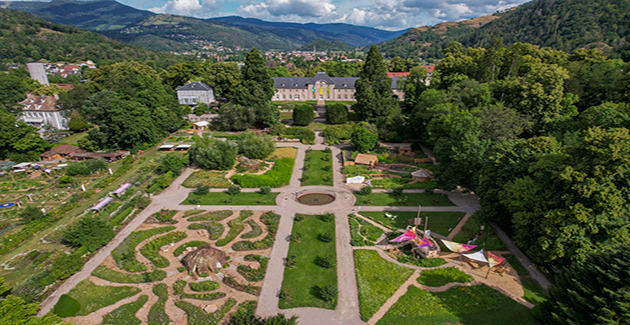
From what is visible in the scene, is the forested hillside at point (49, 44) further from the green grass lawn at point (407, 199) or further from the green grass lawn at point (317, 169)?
the green grass lawn at point (407, 199)

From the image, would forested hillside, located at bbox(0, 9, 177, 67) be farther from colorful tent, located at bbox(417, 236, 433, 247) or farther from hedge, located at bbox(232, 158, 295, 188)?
colorful tent, located at bbox(417, 236, 433, 247)

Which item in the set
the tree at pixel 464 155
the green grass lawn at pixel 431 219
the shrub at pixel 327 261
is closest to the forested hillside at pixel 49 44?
the tree at pixel 464 155

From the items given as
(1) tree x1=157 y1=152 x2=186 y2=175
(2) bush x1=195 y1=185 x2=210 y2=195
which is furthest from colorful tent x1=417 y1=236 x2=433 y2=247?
(1) tree x1=157 y1=152 x2=186 y2=175

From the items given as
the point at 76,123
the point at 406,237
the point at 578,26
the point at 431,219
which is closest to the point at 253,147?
the point at 431,219

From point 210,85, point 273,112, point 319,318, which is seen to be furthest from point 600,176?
point 210,85

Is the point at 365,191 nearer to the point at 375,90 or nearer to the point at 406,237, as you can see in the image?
the point at 406,237

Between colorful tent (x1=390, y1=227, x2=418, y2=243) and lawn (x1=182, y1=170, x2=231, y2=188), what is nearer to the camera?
colorful tent (x1=390, y1=227, x2=418, y2=243)
